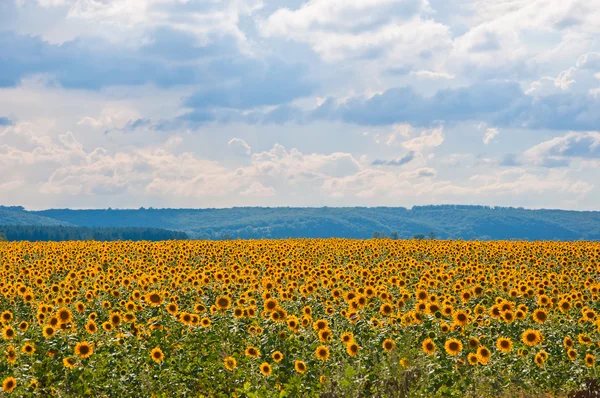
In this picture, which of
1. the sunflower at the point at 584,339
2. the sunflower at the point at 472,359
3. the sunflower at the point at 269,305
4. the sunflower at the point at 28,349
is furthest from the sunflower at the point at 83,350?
the sunflower at the point at 584,339

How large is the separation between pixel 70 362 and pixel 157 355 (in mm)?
1390

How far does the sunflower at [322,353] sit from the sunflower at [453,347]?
203cm

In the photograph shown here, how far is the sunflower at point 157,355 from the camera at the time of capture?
11.4 meters

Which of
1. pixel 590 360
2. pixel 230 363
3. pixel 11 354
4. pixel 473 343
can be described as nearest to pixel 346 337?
pixel 230 363

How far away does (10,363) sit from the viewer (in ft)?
37.8

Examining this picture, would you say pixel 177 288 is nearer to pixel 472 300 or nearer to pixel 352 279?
pixel 352 279

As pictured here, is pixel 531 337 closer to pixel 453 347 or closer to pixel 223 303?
pixel 453 347

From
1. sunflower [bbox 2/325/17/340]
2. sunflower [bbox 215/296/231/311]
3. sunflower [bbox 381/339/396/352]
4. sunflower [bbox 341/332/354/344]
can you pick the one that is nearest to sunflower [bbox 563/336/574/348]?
sunflower [bbox 381/339/396/352]

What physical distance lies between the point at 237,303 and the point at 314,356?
145 inches

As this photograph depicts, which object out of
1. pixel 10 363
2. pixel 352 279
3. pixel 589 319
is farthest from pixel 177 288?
pixel 589 319

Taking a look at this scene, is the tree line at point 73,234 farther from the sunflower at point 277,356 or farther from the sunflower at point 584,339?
the sunflower at point 277,356

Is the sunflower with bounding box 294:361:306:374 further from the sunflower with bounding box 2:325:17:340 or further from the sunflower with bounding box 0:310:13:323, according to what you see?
the sunflower with bounding box 0:310:13:323

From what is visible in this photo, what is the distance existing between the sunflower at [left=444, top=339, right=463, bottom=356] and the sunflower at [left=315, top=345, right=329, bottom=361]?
2035 millimetres

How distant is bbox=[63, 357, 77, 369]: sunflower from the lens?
10973mm
